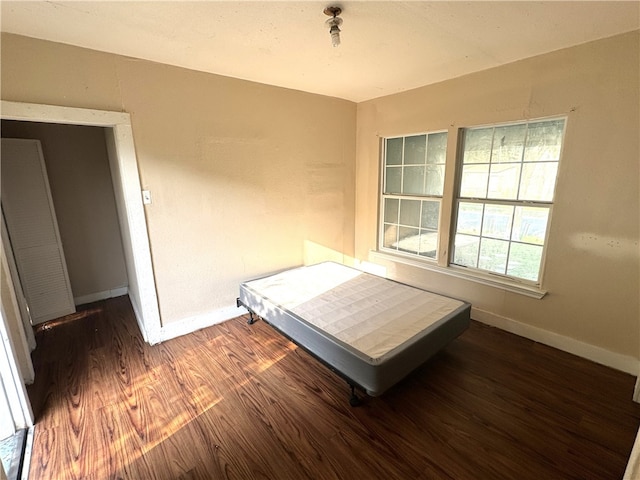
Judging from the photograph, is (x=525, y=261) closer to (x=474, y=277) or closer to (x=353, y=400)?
(x=474, y=277)

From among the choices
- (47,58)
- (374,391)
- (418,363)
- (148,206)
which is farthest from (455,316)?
(47,58)

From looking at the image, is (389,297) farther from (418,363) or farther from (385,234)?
(385,234)

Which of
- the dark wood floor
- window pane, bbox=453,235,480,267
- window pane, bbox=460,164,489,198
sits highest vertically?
window pane, bbox=460,164,489,198

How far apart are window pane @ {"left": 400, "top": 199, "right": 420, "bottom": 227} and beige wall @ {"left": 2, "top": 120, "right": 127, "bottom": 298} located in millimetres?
3540

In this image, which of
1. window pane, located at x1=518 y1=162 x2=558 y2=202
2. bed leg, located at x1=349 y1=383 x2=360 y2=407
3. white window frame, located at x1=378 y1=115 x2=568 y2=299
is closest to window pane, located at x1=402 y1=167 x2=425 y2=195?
white window frame, located at x1=378 y1=115 x2=568 y2=299

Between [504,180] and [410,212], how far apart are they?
41.3 inches

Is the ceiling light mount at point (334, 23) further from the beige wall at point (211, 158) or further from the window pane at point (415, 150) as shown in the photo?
the window pane at point (415, 150)

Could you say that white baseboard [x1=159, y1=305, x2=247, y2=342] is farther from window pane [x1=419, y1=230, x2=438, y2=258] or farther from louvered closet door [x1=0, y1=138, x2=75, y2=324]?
window pane [x1=419, y1=230, x2=438, y2=258]

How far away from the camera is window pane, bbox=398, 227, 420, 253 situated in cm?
347

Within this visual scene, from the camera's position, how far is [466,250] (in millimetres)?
3027

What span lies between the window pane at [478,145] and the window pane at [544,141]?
31cm

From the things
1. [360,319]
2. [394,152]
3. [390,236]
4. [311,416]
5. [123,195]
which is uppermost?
[394,152]

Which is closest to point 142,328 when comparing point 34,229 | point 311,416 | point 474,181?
point 34,229

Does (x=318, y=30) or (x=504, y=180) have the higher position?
(x=318, y=30)
